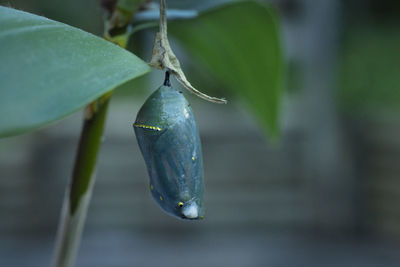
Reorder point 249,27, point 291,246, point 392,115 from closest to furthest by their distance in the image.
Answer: point 249,27
point 291,246
point 392,115

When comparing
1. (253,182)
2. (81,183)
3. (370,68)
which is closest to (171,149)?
(81,183)

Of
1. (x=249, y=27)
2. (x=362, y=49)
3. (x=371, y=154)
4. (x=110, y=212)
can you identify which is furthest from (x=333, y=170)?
(x=249, y=27)

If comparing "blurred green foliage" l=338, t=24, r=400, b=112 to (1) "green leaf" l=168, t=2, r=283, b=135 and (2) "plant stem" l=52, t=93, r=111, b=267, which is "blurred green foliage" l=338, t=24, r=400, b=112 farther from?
(2) "plant stem" l=52, t=93, r=111, b=267

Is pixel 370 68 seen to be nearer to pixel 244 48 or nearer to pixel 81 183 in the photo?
pixel 244 48

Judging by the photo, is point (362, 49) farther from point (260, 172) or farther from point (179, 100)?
point (179, 100)

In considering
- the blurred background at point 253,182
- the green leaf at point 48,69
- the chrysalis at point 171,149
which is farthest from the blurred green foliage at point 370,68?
the green leaf at point 48,69

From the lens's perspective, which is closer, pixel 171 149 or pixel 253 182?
pixel 171 149
